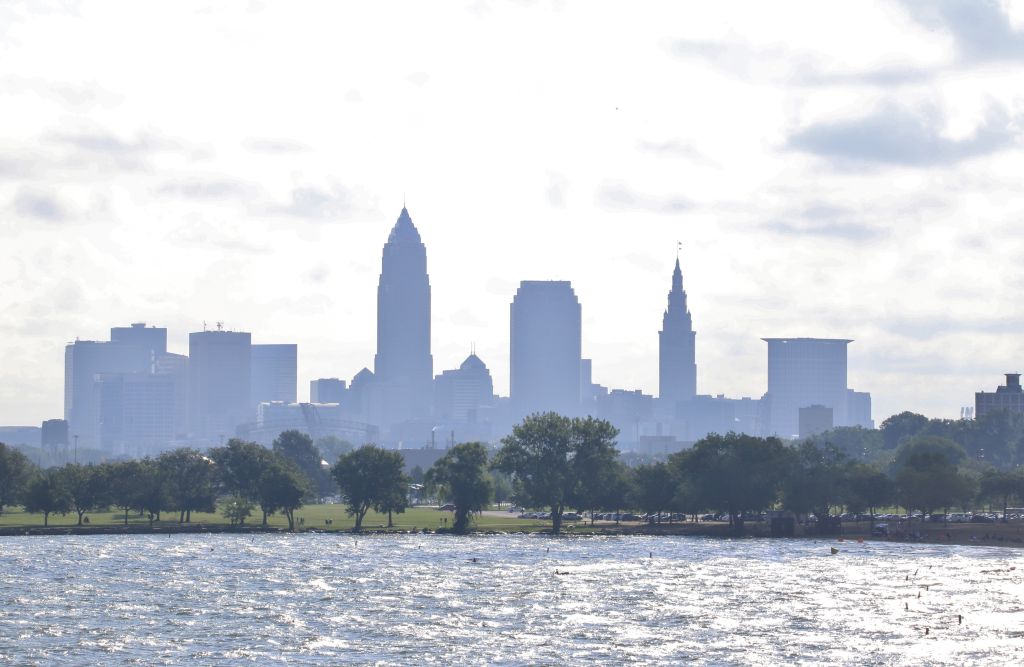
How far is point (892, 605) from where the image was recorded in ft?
410

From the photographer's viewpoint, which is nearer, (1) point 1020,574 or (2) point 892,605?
(2) point 892,605

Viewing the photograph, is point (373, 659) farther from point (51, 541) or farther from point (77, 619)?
point (51, 541)

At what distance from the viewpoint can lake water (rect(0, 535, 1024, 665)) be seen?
332 feet

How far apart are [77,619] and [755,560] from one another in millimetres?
74401

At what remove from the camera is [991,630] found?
4360 inches

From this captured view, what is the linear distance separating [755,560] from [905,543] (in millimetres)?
38026

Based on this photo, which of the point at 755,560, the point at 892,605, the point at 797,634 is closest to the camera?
the point at 797,634

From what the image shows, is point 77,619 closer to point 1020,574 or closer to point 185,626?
point 185,626

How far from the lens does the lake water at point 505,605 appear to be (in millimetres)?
101188

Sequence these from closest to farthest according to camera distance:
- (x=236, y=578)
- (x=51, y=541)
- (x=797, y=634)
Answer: (x=797, y=634), (x=236, y=578), (x=51, y=541)

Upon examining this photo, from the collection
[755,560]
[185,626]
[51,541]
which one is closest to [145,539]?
[51,541]

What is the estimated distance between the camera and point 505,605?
124375 mm

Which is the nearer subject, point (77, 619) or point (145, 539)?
point (77, 619)

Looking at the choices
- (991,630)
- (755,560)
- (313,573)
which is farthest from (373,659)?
(755,560)
